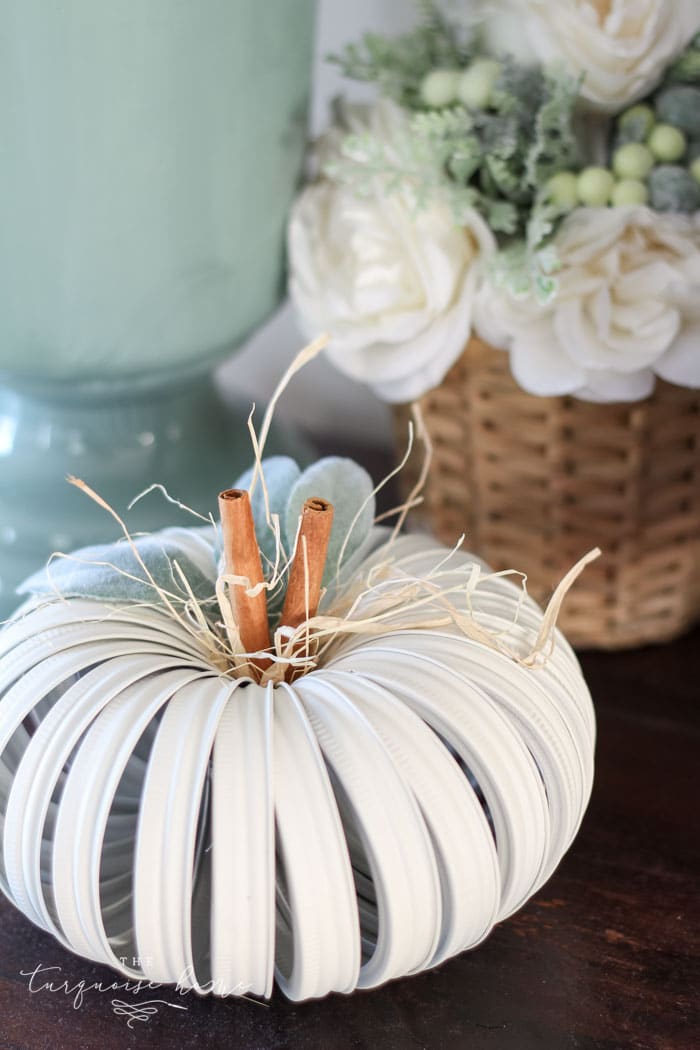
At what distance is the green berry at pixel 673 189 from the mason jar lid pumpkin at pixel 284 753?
6.8 inches

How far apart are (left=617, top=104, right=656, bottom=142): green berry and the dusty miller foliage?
0.07 feet

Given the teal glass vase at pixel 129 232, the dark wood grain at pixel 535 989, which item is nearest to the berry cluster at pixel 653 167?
the teal glass vase at pixel 129 232

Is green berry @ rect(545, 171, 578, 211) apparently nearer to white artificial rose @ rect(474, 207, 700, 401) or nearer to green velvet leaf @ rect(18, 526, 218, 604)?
white artificial rose @ rect(474, 207, 700, 401)

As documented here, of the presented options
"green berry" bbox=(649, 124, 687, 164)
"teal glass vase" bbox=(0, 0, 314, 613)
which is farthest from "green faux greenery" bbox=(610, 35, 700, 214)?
"teal glass vase" bbox=(0, 0, 314, 613)

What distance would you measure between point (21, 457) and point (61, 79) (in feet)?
0.63

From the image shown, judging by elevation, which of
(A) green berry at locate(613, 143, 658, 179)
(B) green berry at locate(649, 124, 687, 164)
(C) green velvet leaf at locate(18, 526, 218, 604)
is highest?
(B) green berry at locate(649, 124, 687, 164)

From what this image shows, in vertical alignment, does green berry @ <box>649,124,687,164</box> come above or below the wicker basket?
above

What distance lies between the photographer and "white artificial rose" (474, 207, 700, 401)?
40 cm

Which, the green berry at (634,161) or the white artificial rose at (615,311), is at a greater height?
the green berry at (634,161)

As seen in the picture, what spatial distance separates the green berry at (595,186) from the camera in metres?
0.41

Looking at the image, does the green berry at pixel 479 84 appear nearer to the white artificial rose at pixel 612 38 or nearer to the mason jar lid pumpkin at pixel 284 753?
the white artificial rose at pixel 612 38

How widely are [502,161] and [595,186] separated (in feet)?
0.13

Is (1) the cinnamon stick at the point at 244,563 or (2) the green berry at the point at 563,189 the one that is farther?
(2) the green berry at the point at 563,189

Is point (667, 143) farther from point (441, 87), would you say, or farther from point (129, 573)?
point (129, 573)
